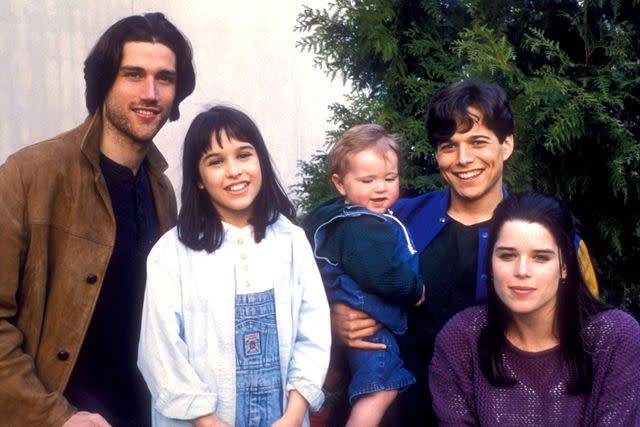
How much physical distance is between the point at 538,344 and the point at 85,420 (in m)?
1.60

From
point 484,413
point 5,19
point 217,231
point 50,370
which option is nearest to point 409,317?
point 484,413

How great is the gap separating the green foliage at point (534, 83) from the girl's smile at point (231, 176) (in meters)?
1.18

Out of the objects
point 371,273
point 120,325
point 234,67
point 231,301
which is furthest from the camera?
point 234,67

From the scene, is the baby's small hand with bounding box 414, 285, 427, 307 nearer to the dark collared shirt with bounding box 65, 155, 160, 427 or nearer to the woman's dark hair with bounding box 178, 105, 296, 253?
the woman's dark hair with bounding box 178, 105, 296, 253

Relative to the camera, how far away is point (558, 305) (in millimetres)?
2883

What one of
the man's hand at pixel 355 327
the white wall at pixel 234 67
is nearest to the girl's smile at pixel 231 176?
the man's hand at pixel 355 327

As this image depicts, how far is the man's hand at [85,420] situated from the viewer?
266 centimetres

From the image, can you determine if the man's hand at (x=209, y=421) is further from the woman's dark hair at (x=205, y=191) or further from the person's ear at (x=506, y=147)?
the person's ear at (x=506, y=147)

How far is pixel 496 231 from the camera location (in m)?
2.88

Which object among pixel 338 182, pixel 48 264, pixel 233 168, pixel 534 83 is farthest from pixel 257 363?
pixel 534 83

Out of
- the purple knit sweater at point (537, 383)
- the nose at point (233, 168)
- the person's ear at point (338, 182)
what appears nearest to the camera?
the purple knit sweater at point (537, 383)

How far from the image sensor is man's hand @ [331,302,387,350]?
3.14 m

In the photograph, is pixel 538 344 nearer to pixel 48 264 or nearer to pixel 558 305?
pixel 558 305

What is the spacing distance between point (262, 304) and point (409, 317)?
27.3 inches
